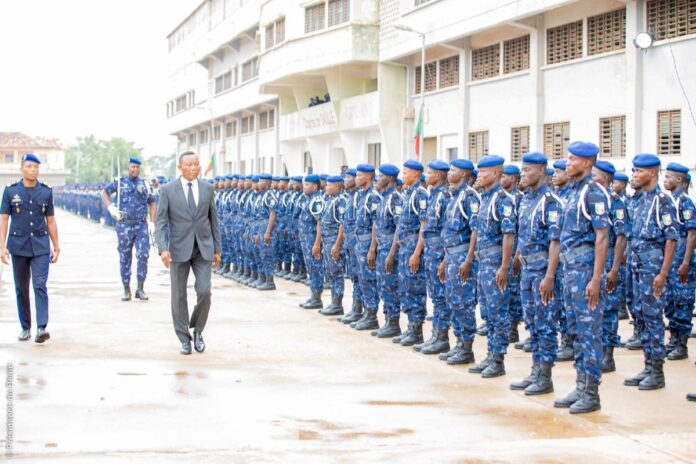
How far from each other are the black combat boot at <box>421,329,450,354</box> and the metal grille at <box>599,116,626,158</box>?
1269cm

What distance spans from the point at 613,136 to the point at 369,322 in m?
11.9

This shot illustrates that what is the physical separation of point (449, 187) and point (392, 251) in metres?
1.27

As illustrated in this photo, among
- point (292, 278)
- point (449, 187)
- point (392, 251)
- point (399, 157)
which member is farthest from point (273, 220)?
point (399, 157)

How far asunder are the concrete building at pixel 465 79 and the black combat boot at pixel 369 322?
6.91 meters

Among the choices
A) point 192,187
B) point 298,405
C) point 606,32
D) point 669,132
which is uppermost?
point 606,32

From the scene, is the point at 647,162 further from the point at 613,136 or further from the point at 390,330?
the point at 613,136

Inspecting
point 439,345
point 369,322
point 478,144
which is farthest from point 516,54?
point 439,345

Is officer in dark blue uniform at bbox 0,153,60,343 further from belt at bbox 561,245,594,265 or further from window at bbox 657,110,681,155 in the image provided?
window at bbox 657,110,681,155

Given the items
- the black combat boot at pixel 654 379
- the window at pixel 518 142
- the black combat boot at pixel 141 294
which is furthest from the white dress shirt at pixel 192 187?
the window at pixel 518 142

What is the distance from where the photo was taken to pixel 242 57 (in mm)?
53875

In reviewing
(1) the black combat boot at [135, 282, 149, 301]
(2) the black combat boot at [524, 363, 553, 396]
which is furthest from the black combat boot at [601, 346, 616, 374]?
(1) the black combat boot at [135, 282, 149, 301]

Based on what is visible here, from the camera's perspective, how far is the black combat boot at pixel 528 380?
8.27 meters

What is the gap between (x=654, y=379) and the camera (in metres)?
8.52

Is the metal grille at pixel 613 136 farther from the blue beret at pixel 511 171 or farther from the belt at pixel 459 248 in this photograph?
the belt at pixel 459 248
